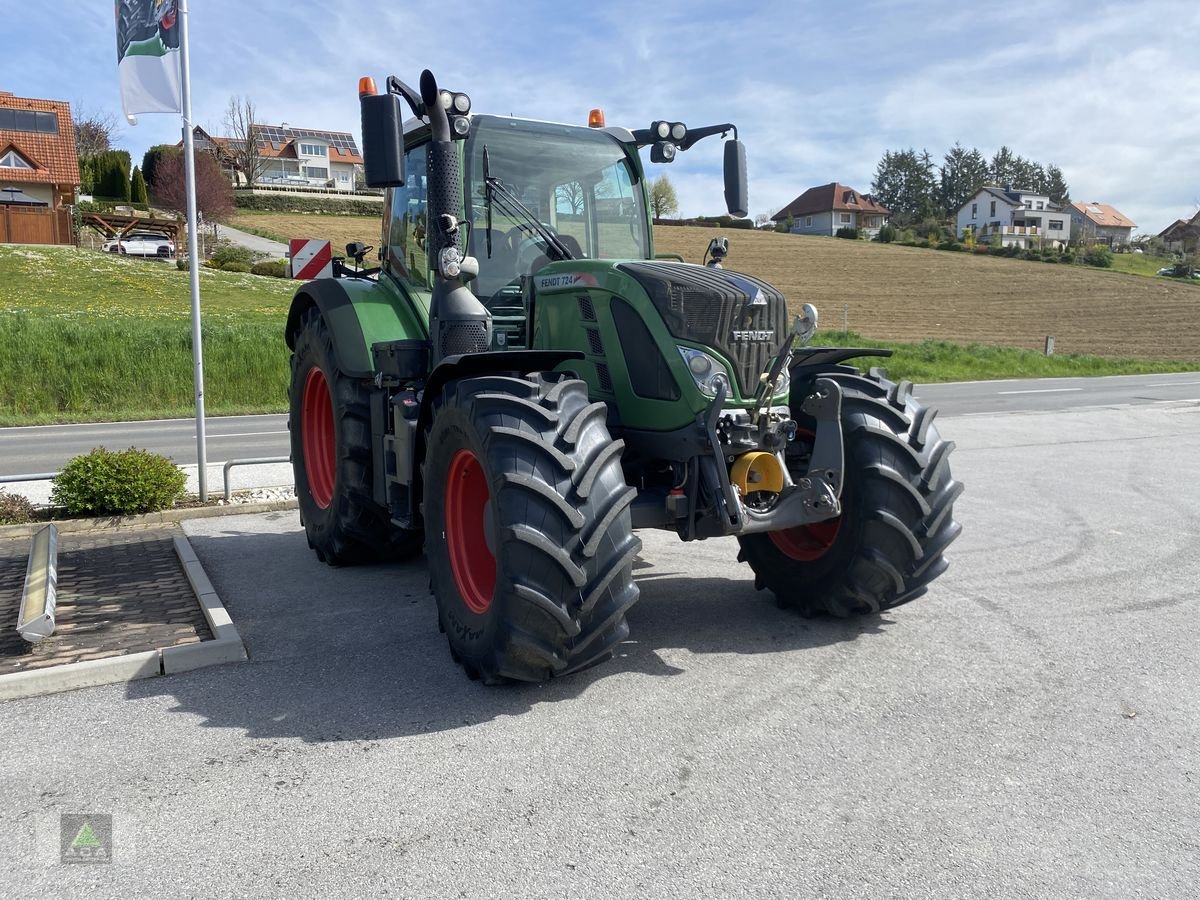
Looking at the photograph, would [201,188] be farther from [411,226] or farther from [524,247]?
[524,247]

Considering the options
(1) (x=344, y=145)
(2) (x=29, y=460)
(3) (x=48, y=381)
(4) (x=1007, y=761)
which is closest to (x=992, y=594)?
(4) (x=1007, y=761)

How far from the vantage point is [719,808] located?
345 centimetres

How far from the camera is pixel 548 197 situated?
584 cm

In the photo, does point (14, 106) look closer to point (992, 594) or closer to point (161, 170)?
point (161, 170)

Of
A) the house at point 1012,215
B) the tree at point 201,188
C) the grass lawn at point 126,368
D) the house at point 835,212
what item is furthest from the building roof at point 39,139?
the house at point 1012,215

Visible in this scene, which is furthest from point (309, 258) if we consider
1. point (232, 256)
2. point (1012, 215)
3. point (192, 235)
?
point (1012, 215)

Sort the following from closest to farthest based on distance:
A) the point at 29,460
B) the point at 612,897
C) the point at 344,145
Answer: the point at 612,897
the point at 29,460
the point at 344,145

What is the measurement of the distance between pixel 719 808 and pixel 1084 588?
3.80 meters

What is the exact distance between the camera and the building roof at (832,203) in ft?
366

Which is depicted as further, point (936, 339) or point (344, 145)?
point (344, 145)

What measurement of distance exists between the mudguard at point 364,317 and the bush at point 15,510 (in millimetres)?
3136

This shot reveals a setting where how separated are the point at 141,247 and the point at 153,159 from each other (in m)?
27.6

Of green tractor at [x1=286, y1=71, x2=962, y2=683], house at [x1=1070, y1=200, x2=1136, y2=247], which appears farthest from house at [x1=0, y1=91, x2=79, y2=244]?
house at [x1=1070, y1=200, x2=1136, y2=247]

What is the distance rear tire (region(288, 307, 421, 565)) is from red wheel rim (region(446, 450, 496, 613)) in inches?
60.9
